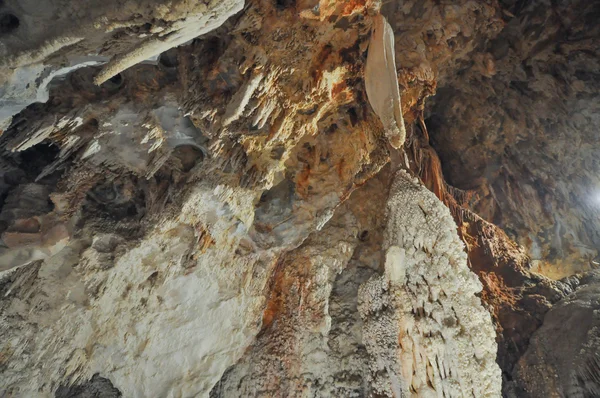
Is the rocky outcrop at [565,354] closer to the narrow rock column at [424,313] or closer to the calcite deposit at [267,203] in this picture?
the calcite deposit at [267,203]

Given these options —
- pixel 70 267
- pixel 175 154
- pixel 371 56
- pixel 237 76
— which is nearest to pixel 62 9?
pixel 237 76

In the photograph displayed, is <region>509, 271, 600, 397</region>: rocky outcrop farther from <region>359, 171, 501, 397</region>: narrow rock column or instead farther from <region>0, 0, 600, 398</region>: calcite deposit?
<region>359, 171, 501, 397</region>: narrow rock column

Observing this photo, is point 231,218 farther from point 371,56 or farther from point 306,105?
point 371,56

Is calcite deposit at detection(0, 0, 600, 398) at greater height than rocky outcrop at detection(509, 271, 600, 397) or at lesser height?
greater

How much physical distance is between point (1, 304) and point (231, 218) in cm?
250

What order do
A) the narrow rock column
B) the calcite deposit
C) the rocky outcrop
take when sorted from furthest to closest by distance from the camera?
the rocky outcrop < the narrow rock column < the calcite deposit

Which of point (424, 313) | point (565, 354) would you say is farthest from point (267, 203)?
point (565, 354)

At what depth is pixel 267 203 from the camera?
4.41 metres

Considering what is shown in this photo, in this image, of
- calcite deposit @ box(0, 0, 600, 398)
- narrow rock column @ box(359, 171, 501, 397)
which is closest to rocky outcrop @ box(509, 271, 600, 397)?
calcite deposit @ box(0, 0, 600, 398)

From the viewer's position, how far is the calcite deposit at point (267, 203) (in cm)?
300

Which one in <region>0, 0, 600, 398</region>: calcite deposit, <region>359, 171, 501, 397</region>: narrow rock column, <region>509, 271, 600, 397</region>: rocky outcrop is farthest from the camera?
<region>509, 271, 600, 397</region>: rocky outcrop

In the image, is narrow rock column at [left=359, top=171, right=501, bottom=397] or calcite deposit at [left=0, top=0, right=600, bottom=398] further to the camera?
narrow rock column at [left=359, top=171, right=501, bottom=397]

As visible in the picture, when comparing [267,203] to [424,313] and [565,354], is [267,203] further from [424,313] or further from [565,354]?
[565,354]

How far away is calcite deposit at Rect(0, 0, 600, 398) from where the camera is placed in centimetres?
300
